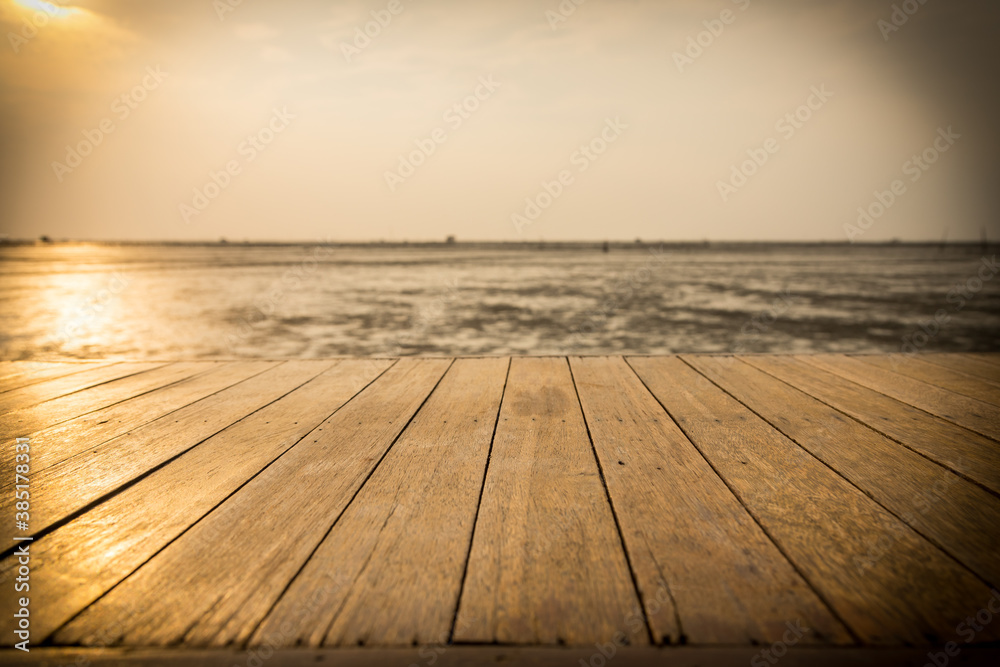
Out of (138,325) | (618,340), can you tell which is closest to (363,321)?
(138,325)

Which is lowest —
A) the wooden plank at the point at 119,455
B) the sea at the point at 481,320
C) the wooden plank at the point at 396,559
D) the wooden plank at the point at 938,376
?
the sea at the point at 481,320

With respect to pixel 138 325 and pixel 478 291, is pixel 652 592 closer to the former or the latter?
pixel 138 325

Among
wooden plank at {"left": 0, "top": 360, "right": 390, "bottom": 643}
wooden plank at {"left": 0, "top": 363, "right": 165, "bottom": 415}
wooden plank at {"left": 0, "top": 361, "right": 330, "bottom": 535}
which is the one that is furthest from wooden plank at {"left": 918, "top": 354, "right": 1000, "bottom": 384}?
wooden plank at {"left": 0, "top": 363, "right": 165, "bottom": 415}

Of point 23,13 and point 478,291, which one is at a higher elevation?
point 23,13

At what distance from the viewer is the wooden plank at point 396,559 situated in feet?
2.40

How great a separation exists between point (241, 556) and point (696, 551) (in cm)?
81

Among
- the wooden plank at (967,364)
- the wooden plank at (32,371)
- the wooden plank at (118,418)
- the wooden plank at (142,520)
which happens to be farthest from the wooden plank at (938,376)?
the wooden plank at (32,371)

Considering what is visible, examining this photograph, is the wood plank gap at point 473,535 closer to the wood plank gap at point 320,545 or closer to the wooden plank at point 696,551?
the wood plank gap at point 320,545

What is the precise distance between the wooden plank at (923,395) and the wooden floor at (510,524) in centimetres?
2

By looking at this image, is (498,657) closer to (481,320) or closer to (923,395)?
(923,395)

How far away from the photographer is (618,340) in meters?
6.16

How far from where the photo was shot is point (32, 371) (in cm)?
232

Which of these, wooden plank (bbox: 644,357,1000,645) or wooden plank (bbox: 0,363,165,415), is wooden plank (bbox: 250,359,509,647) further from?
wooden plank (bbox: 0,363,165,415)

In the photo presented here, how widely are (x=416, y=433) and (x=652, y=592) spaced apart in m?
0.87
